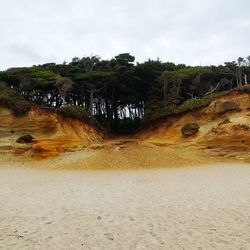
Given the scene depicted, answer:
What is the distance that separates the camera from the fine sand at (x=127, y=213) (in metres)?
7.69

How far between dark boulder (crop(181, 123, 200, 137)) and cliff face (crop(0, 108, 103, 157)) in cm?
805

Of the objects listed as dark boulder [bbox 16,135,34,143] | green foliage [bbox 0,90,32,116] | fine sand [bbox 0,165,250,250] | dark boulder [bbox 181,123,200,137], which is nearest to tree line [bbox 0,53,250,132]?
green foliage [bbox 0,90,32,116]

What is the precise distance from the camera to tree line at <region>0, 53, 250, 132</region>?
35.8 meters

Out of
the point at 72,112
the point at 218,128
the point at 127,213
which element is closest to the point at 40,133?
the point at 72,112

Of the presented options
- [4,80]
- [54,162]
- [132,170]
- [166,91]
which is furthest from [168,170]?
[4,80]

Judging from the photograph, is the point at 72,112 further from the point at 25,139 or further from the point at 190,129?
the point at 190,129

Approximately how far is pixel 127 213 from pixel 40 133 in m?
19.3

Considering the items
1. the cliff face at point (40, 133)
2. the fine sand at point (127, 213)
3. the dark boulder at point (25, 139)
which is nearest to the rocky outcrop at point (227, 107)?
the fine sand at point (127, 213)

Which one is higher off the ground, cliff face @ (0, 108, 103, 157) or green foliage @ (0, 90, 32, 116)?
green foliage @ (0, 90, 32, 116)

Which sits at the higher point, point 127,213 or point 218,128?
point 218,128

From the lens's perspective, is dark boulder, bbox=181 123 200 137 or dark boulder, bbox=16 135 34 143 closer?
dark boulder, bbox=16 135 34 143

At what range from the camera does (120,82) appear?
40438 mm

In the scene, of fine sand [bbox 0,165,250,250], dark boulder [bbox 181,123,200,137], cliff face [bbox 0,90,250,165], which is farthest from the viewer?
dark boulder [bbox 181,123,200,137]

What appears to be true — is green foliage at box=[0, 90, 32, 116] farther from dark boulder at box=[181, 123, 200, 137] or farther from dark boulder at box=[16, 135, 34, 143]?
dark boulder at box=[181, 123, 200, 137]
